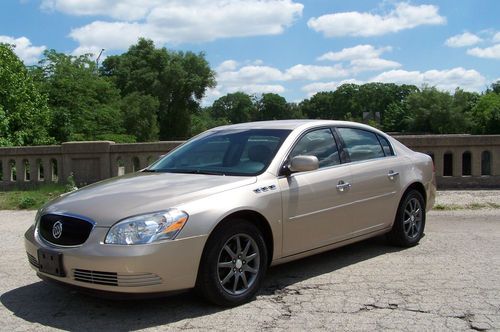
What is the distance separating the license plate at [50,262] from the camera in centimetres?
432

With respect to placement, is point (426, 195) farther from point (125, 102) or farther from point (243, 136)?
point (125, 102)

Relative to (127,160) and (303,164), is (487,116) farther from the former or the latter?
(303,164)

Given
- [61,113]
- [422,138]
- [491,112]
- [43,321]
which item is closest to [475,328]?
[43,321]

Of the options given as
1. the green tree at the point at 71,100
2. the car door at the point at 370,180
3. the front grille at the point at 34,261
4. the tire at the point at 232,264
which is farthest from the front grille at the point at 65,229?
the green tree at the point at 71,100

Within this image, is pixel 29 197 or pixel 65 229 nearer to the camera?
pixel 65 229

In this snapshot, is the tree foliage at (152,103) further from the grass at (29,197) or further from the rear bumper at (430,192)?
the rear bumper at (430,192)

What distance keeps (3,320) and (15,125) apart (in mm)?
19262

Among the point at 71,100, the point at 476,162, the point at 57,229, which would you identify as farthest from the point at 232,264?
the point at 71,100

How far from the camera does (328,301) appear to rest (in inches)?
187

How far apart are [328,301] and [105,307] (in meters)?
1.86

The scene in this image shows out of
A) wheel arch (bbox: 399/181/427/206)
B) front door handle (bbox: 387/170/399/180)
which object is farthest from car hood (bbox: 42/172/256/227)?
wheel arch (bbox: 399/181/427/206)

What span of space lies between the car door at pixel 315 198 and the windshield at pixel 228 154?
9.3 inches

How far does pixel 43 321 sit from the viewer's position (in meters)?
4.36

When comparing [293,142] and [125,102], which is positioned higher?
Result: [125,102]
